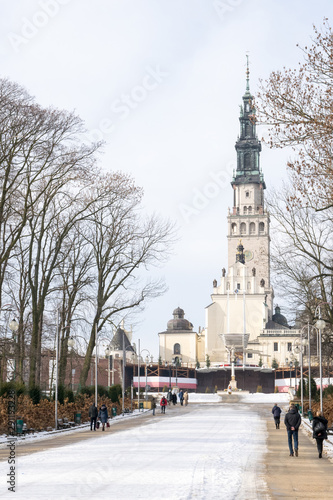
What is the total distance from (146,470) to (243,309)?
119 m

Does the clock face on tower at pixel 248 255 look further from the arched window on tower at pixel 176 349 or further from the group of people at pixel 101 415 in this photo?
the group of people at pixel 101 415

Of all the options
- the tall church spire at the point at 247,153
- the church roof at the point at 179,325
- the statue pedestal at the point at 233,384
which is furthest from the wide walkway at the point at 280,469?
the tall church spire at the point at 247,153

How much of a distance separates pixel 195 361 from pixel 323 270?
320ft

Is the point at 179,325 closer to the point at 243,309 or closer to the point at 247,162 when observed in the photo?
the point at 243,309

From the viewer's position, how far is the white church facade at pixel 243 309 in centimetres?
13075

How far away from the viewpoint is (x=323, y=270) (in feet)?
144

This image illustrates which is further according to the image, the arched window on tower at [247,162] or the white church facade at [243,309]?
the arched window on tower at [247,162]

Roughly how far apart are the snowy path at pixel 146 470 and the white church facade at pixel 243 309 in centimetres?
8915

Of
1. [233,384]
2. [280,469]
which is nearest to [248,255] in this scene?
[233,384]

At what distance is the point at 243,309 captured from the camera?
134 metres

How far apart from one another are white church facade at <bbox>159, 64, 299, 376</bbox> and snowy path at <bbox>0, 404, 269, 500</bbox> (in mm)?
89153

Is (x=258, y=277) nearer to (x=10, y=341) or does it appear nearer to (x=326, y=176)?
(x=10, y=341)

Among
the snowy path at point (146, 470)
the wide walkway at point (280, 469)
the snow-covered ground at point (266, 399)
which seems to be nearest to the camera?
the snowy path at point (146, 470)

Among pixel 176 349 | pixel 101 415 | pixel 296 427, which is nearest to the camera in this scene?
pixel 296 427
